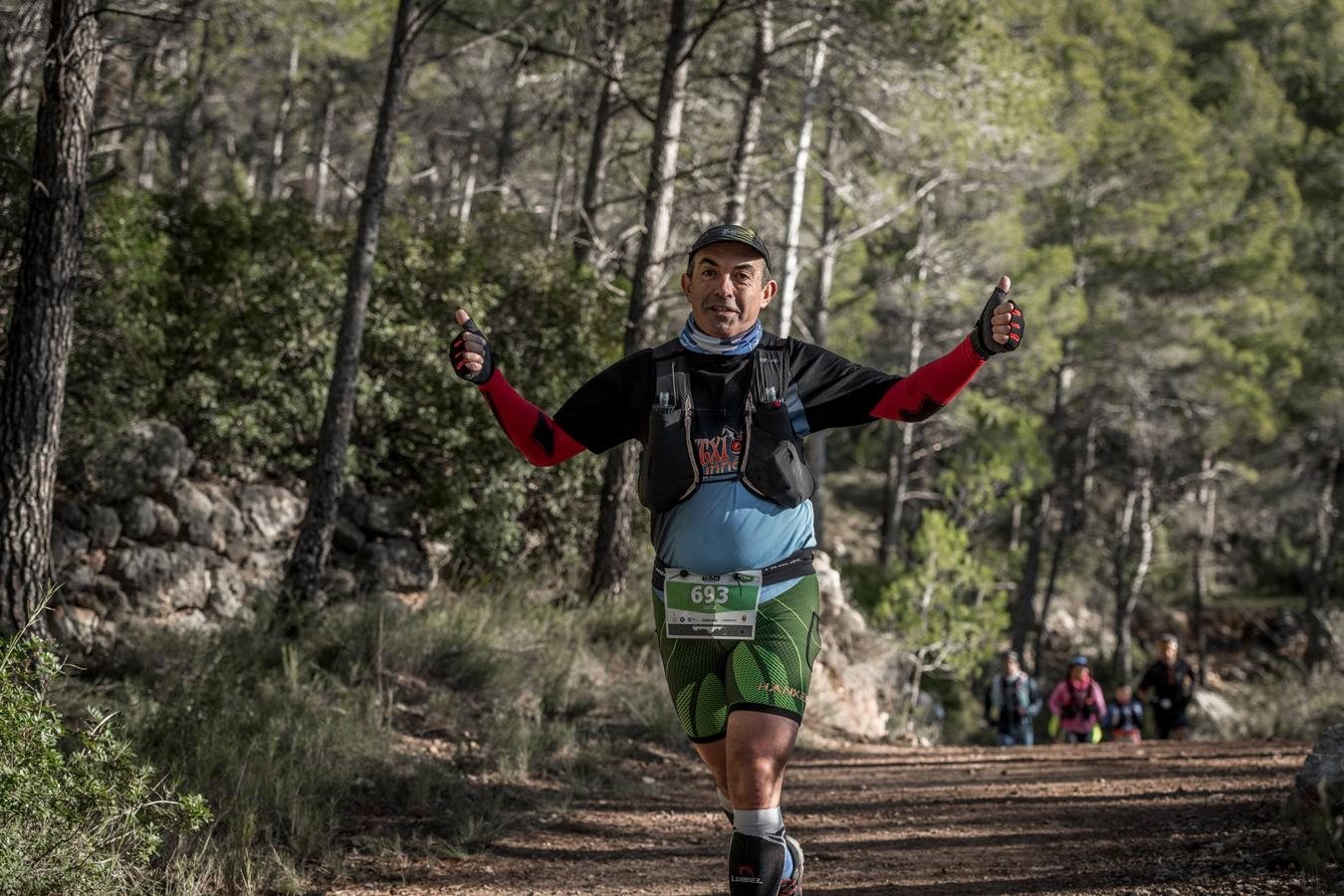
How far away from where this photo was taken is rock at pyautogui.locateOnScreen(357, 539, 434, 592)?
11.0 m

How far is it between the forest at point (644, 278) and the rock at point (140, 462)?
0.42 feet

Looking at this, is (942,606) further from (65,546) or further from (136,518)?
(65,546)

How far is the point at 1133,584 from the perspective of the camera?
25750 mm

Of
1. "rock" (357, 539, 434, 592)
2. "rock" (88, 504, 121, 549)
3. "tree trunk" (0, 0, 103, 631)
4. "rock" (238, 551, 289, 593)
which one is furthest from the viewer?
"rock" (357, 539, 434, 592)

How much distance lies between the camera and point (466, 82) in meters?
26.3

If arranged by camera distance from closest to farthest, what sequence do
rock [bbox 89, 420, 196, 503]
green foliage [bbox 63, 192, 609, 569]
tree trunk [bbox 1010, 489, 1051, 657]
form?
rock [bbox 89, 420, 196, 503] → green foliage [bbox 63, 192, 609, 569] → tree trunk [bbox 1010, 489, 1051, 657]

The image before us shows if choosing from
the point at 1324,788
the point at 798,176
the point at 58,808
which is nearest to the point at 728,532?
the point at 58,808

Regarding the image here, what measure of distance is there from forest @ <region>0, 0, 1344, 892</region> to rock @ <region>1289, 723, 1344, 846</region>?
3.43 m

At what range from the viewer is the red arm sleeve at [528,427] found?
12.7ft

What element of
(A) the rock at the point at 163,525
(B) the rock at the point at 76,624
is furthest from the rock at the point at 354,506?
(B) the rock at the point at 76,624

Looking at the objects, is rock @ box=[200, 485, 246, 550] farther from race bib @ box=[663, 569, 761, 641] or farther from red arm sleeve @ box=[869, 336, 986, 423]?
red arm sleeve @ box=[869, 336, 986, 423]

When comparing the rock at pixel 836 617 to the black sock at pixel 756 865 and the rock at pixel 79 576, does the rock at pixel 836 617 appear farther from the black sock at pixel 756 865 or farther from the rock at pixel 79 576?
the black sock at pixel 756 865

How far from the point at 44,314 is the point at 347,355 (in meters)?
2.60

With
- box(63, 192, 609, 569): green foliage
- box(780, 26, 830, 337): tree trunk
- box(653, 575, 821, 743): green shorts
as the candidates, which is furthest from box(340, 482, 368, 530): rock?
box(653, 575, 821, 743): green shorts
